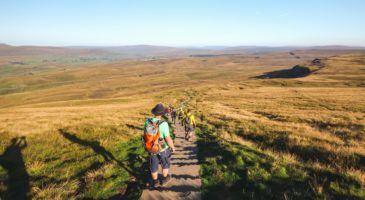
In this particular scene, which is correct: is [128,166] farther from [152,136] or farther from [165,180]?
[152,136]

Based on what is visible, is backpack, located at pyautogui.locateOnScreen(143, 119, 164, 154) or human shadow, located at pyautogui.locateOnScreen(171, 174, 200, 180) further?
human shadow, located at pyautogui.locateOnScreen(171, 174, 200, 180)

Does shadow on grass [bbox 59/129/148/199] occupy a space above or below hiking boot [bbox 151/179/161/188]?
below

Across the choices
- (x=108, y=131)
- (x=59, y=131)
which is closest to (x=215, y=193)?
(x=108, y=131)

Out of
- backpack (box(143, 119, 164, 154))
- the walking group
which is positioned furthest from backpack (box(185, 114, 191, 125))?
backpack (box(143, 119, 164, 154))

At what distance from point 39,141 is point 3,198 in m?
7.19

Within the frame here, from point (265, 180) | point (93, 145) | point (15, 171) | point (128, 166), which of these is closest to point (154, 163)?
point (128, 166)

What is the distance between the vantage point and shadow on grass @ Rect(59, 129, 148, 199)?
7340 millimetres

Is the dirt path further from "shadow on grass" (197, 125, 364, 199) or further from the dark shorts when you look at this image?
the dark shorts

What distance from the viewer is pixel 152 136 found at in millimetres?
7137

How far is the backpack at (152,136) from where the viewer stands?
7102 millimetres

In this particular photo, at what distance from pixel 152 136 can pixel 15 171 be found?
6.32 metres

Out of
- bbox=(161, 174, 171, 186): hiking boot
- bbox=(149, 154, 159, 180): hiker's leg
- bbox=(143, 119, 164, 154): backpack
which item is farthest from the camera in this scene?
bbox=(161, 174, 171, 186): hiking boot

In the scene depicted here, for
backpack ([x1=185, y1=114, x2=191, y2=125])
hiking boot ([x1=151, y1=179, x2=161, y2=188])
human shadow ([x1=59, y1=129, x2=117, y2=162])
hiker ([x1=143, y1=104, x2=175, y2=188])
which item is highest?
hiker ([x1=143, y1=104, x2=175, y2=188])

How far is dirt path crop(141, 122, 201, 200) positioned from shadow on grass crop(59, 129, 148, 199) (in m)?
→ 0.53
